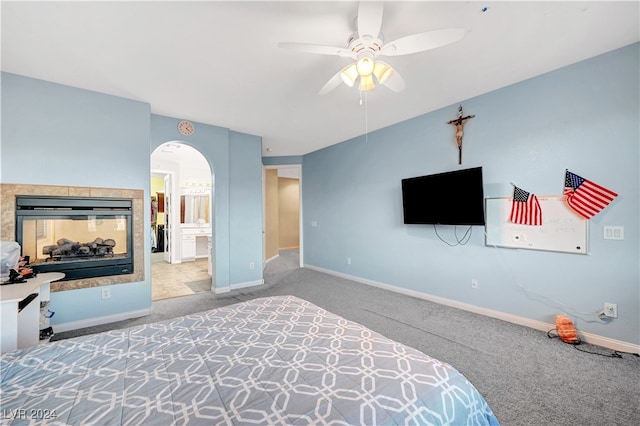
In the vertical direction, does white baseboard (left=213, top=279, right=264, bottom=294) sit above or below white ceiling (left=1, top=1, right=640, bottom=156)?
below

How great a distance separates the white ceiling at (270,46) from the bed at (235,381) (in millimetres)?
2117

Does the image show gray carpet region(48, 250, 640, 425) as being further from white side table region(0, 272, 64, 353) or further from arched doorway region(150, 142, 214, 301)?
arched doorway region(150, 142, 214, 301)

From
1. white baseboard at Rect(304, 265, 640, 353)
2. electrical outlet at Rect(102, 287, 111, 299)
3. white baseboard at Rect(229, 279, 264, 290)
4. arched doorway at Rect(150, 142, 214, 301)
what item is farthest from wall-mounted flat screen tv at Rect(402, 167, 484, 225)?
arched doorway at Rect(150, 142, 214, 301)

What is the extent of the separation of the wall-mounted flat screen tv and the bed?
2390 millimetres

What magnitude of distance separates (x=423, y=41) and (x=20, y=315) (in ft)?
11.5

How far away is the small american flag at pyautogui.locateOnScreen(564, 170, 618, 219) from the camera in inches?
95.7

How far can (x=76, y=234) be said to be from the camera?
3031 mm

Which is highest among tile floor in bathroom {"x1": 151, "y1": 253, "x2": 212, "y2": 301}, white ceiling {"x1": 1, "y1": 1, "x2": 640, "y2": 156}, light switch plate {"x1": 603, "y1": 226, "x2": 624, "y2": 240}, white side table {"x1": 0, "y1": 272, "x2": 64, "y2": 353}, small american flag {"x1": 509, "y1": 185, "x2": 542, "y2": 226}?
white ceiling {"x1": 1, "y1": 1, "x2": 640, "y2": 156}

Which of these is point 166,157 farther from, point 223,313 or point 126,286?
point 223,313

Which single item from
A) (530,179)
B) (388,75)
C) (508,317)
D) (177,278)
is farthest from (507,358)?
(177,278)

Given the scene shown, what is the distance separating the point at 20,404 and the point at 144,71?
108 inches

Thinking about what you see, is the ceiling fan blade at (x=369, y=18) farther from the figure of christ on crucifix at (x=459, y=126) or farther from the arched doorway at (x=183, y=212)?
the arched doorway at (x=183, y=212)

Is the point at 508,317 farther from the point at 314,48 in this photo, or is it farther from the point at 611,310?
the point at 314,48

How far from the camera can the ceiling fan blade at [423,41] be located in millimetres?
1648
